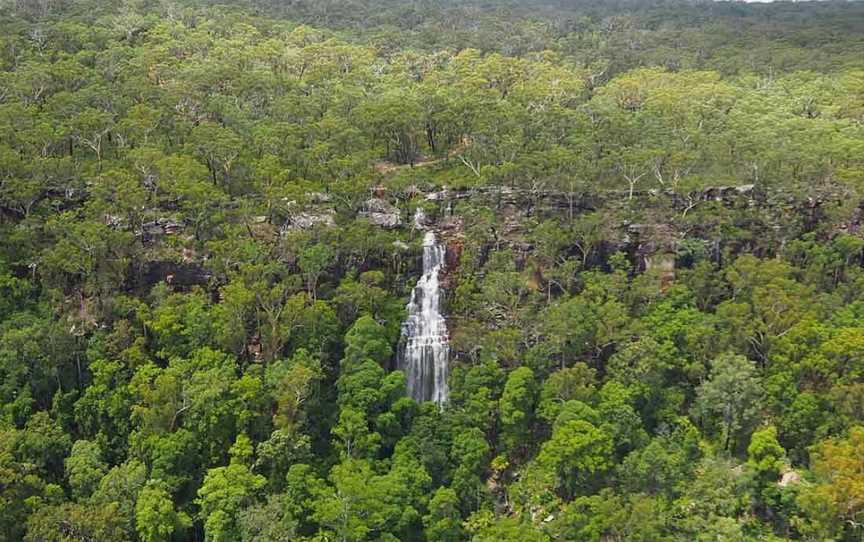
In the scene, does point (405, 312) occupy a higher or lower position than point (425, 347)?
higher

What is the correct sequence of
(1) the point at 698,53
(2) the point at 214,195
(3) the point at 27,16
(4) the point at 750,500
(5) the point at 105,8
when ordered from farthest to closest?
(1) the point at 698,53 → (5) the point at 105,8 → (3) the point at 27,16 → (2) the point at 214,195 → (4) the point at 750,500

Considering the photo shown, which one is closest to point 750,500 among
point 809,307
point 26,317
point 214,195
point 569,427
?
point 569,427

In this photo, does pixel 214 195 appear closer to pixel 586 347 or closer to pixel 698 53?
pixel 586 347

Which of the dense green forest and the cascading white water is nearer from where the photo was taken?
the dense green forest

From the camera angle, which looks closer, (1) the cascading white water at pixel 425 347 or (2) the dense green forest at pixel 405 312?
(2) the dense green forest at pixel 405 312
